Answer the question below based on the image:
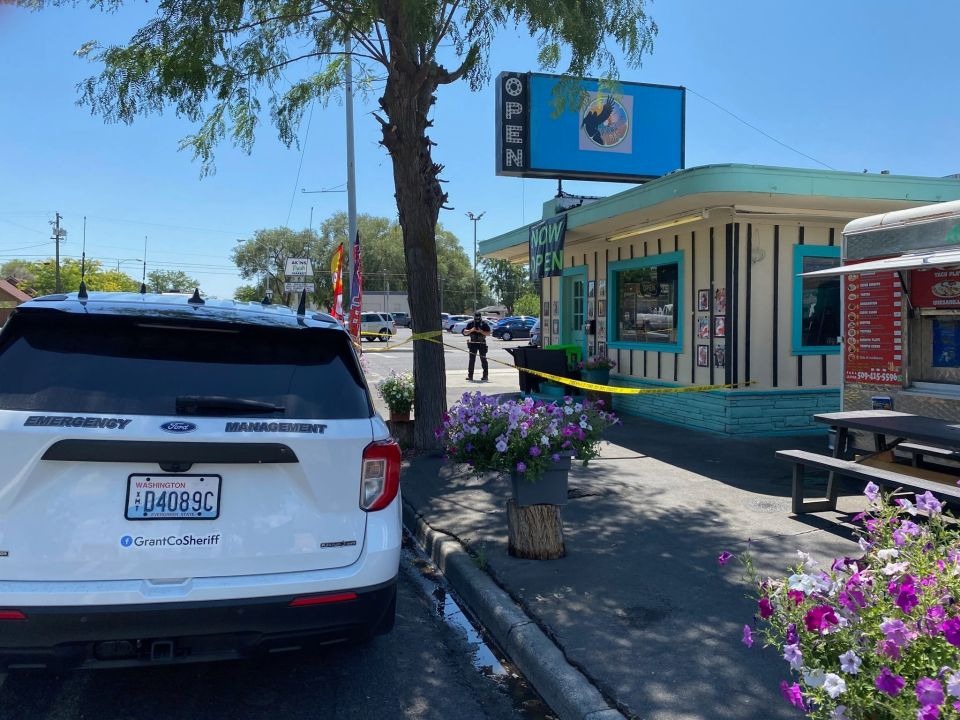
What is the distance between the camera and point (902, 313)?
7.31m

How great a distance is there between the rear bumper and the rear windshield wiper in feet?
2.44

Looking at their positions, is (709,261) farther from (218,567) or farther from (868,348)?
(218,567)

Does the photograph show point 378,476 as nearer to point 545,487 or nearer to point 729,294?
point 545,487

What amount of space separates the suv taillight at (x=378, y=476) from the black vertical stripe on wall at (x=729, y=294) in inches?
304

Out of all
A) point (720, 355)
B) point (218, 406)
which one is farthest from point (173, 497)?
point (720, 355)

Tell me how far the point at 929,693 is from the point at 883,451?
5.49m

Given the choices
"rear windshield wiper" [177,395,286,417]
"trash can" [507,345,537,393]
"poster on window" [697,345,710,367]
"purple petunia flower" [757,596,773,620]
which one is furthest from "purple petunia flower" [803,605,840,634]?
"trash can" [507,345,537,393]

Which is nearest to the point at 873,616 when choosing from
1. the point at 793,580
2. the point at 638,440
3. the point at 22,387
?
the point at 793,580

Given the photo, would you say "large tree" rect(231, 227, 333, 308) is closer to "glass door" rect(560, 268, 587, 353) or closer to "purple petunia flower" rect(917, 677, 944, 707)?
"glass door" rect(560, 268, 587, 353)

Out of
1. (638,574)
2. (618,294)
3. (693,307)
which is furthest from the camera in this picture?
(618,294)

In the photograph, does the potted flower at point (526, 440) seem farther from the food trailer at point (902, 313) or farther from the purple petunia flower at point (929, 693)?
the food trailer at point (902, 313)

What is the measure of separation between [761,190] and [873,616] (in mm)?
7736

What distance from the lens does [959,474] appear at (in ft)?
20.5

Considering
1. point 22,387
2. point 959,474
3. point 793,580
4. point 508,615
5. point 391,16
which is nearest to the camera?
point 793,580
